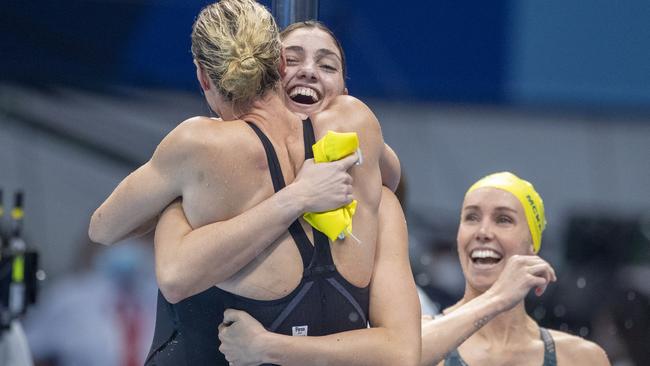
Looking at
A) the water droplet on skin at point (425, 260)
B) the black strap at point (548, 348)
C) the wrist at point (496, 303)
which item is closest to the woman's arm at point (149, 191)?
the wrist at point (496, 303)

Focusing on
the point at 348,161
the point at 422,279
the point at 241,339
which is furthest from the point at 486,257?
the point at 422,279

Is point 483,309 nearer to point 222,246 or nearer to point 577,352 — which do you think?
point 577,352

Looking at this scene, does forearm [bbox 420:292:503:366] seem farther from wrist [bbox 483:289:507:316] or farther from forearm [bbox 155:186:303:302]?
forearm [bbox 155:186:303:302]

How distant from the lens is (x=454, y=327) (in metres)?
2.30

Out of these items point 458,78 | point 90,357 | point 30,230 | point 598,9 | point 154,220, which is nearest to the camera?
point 154,220

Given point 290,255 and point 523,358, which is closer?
point 290,255

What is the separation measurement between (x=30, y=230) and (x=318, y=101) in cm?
273

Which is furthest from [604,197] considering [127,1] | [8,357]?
[8,357]

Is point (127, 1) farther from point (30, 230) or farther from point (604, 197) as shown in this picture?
point (604, 197)

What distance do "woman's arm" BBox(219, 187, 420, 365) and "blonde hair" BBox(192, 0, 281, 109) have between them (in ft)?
1.29

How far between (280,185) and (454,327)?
69cm

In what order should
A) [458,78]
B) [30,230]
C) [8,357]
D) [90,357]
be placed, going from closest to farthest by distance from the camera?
1. [8,357]
2. [90,357]
3. [30,230]
4. [458,78]

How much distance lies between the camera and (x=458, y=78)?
491 centimetres

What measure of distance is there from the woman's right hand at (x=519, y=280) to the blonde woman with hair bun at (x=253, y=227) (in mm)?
451
